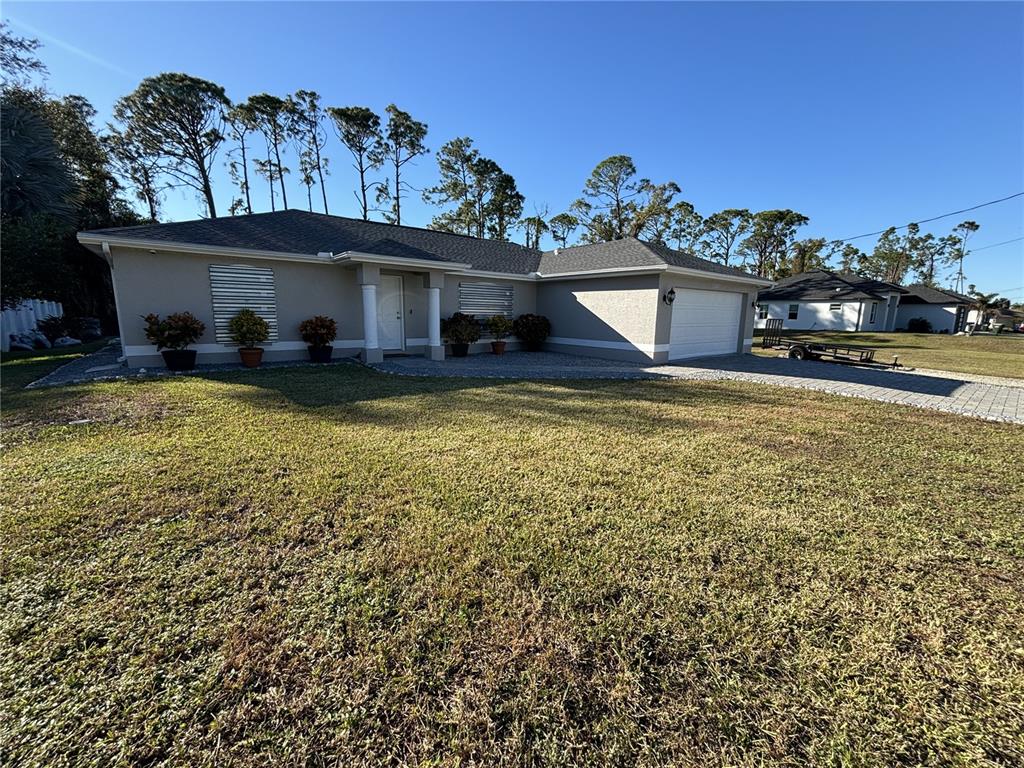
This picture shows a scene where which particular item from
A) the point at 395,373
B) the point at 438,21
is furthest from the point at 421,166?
the point at 395,373

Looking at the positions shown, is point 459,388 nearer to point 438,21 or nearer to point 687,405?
point 687,405

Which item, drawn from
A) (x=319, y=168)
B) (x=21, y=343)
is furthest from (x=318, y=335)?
(x=319, y=168)

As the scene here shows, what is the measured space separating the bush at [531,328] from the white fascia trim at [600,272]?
1452mm

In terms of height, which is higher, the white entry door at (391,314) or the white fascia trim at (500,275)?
the white fascia trim at (500,275)

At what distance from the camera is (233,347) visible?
10.2 m

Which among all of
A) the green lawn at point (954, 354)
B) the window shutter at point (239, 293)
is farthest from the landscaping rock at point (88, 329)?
the green lawn at point (954, 354)

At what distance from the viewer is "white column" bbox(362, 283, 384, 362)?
35.1 ft

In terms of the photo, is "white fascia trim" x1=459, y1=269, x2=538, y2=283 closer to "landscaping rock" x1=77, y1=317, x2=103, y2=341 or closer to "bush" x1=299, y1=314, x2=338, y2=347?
"bush" x1=299, y1=314, x2=338, y2=347

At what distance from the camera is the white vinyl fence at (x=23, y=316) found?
13.2 m

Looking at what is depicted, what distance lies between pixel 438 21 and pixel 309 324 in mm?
8447

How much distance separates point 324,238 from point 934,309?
138 ft

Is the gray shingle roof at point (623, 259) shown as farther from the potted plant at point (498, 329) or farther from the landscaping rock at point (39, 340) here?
the landscaping rock at point (39, 340)

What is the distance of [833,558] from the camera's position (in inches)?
106

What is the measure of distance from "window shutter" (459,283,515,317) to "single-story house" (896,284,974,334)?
32.9 m
